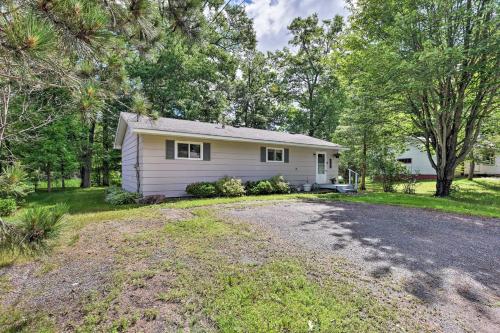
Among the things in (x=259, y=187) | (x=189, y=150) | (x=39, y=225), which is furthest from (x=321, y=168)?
(x=39, y=225)

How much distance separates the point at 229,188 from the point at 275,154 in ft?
13.1

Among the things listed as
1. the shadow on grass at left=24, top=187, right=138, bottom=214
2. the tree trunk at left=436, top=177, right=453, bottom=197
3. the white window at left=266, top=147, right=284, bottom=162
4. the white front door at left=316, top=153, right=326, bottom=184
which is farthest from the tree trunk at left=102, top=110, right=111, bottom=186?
the tree trunk at left=436, top=177, right=453, bottom=197

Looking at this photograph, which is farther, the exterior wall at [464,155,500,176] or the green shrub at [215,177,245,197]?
the exterior wall at [464,155,500,176]

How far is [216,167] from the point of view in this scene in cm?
1123

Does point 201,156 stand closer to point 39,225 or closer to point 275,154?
point 275,154

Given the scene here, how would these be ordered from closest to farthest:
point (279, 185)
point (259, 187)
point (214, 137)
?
point (214, 137) → point (259, 187) → point (279, 185)

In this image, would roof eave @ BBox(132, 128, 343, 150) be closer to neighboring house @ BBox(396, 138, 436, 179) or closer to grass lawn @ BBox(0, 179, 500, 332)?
grass lawn @ BBox(0, 179, 500, 332)

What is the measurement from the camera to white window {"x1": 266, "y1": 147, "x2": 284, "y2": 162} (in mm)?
12977

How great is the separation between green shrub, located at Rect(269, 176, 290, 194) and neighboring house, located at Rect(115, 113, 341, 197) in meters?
0.80

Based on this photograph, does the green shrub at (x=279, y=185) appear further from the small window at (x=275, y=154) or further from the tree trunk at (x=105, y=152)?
the tree trunk at (x=105, y=152)

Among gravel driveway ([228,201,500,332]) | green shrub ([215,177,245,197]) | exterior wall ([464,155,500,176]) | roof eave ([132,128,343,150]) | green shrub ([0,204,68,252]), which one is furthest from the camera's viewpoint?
exterior wall ([464,155,500,176])

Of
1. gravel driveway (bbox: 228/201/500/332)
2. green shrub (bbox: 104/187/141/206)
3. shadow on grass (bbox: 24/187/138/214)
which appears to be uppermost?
green shrub (bbox: 104/187/141/206)

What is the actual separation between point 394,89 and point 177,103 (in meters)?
15.2

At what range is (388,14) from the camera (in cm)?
1107
